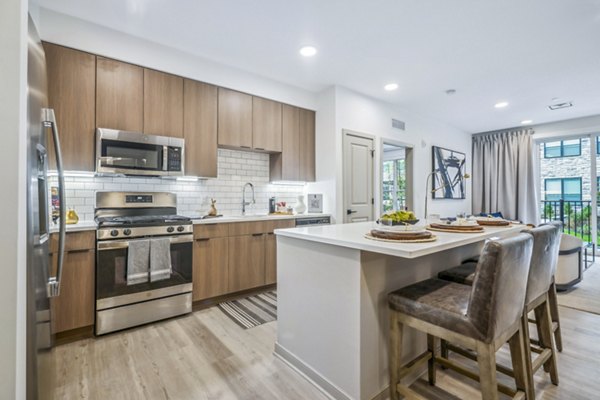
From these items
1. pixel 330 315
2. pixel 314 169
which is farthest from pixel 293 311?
pixel 314 169

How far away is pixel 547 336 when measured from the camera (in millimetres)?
1851

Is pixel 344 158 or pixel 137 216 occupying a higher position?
pixel 344 158

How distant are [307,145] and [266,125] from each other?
735mm

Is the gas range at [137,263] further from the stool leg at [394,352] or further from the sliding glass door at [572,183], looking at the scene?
the sliding glass door at [572,183]

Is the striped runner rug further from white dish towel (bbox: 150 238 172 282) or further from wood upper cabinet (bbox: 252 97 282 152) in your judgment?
wood upper cabinet (bbox: 252 97 282 152)

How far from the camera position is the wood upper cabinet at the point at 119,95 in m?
2.67

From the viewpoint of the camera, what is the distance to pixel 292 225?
370 cm

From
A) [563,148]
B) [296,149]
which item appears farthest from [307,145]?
[563,148]

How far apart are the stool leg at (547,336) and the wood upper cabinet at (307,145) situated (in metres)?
2.97

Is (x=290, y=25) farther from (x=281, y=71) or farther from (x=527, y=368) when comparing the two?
(x=527, y=368)

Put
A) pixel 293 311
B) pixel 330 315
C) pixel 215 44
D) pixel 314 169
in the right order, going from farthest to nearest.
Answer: pixel 314 169
pixel 215 44
pixel 293 311
pixel 330 315

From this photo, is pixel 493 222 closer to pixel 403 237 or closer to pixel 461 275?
pixel 461 275

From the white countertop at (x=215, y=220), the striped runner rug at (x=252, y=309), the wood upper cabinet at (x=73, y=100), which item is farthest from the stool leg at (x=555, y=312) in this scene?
the wood upper cabinet at (x=73, y=100)

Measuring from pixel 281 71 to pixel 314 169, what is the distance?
1.44 m
